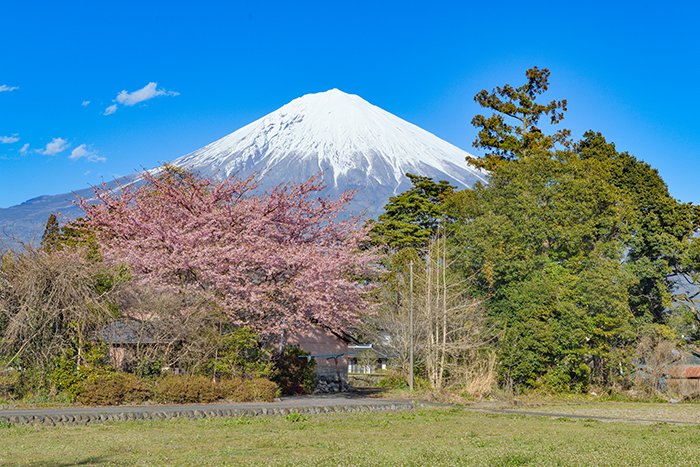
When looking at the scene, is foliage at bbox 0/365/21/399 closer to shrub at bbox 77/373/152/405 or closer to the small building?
shrub at bbox 77/373/152/405

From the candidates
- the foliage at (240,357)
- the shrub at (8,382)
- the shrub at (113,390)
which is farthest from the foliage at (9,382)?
the foliage at (240,357)

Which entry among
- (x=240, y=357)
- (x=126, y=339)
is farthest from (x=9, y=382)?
(x=240, y=357)

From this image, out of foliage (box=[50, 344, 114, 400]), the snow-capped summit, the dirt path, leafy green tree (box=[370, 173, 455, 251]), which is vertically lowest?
the dirt path

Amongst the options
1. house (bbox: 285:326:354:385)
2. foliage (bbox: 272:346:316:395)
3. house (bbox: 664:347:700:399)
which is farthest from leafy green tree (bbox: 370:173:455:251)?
house (bbox: 664:347:700:399)

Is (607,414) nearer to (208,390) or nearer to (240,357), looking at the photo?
(240,357)

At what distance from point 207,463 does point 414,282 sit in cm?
2617

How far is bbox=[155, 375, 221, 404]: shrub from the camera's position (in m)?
23.1

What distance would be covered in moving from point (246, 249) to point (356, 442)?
14.5 m

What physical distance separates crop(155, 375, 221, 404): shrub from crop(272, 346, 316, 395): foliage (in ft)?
17.0

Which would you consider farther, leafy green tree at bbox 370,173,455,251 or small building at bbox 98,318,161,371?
Answer: leafy green tree at bbox 370,173,455,251

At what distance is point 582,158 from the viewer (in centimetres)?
4338

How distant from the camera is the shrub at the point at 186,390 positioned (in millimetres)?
23141

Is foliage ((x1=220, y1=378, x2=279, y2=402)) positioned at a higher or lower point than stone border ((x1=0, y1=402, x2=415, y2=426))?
higher

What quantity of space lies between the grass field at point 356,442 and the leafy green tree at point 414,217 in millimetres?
27543
